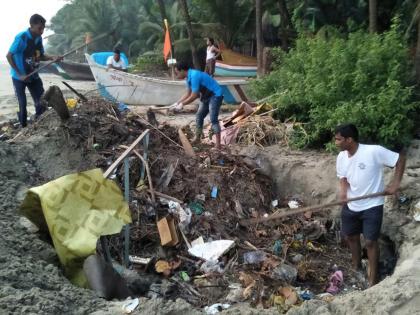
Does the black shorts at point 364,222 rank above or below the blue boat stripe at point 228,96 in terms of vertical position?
above

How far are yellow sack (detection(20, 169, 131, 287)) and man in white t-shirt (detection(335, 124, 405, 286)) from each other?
207 centimetres

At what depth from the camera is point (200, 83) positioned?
24.0 feet

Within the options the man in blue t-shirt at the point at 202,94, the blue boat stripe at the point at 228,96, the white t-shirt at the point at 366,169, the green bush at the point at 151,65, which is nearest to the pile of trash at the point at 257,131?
the man in blue t-shirt at the point at 202,94

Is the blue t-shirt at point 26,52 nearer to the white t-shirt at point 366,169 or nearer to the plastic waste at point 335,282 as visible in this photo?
the white t-shirt at point 366,169

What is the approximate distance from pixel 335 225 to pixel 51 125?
3.97 m

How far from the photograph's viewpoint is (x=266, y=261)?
5.19 metres

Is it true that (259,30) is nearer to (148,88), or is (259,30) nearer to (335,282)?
(148,88)

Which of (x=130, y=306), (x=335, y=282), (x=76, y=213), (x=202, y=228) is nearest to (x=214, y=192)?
(x=202, y=228)

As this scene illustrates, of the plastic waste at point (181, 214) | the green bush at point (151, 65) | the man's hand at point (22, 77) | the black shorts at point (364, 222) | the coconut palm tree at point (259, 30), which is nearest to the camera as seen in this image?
the black shorts at point (364, 222)

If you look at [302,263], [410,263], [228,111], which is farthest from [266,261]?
[228,111]

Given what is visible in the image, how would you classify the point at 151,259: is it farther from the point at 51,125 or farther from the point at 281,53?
the point at 281,53

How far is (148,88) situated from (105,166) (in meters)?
7.98

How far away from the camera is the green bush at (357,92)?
6.25 metres

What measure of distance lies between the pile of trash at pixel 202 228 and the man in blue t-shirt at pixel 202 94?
23.4 inches
